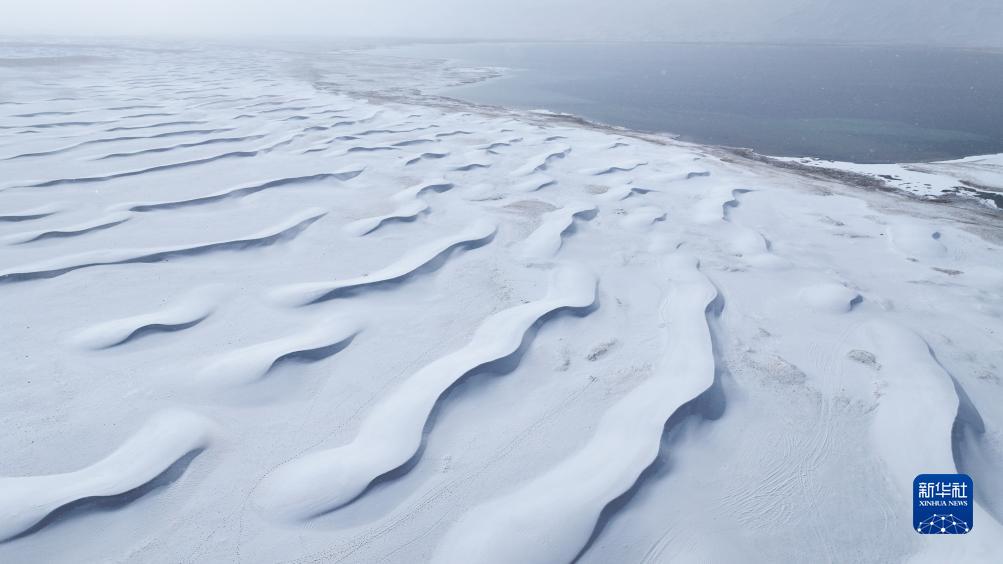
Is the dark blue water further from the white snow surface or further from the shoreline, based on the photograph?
the white snow surface

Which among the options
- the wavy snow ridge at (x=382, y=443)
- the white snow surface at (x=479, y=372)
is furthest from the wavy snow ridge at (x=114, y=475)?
the wavy snow ridge at (x=382, y=443)

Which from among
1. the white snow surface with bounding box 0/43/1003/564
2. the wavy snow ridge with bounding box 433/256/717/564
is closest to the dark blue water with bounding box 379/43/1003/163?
the white snow surface with bounding box 0/43/1003/564

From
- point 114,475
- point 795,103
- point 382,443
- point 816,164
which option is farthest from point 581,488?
point 795,103

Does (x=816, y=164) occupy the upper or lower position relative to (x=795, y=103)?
lower

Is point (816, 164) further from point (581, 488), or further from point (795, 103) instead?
point (795, 103)

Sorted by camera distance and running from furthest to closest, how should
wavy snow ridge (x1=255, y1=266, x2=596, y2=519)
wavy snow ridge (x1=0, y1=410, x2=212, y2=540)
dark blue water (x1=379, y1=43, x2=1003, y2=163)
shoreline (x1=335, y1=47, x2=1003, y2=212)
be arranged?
1. dark blue water (x1=379, y1=43, x2=1003, y2=163)
2. shoreline (x1=335, y1=47, x2=1003, y2=212)
3. wavy snow ridge (x1=255, y1=266, x2=596, y2=519)
4. wavy snow ridge (x1=0, y1=410, x2=212, y2=540)

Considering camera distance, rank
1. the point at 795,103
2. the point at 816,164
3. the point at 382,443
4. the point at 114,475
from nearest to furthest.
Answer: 1. the point at 114,475
2. the point at 382,443
3. the point at 816,164
4. the point at 795,103
